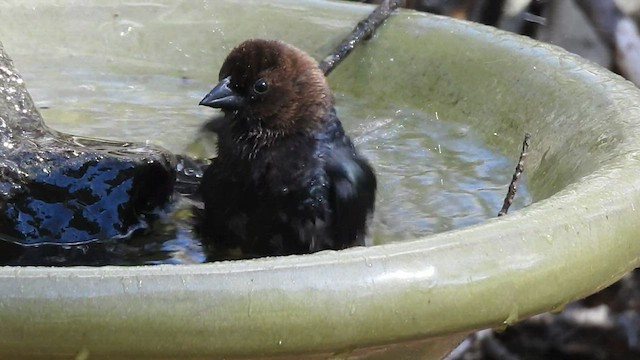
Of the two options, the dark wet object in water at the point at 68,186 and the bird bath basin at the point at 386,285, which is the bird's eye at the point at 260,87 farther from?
the bird bath basin at the point at 386,285

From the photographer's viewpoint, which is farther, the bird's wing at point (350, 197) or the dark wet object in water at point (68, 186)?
the bird's wing at point (350, 197)

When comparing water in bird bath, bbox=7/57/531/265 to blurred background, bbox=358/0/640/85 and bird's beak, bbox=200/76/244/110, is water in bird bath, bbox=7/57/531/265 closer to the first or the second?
bird's beak, bbox=200/76/244/110

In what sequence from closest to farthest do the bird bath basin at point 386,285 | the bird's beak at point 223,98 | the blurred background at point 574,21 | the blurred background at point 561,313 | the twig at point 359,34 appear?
the bird bath basin at point 386,285 < the bird's beak at point 223,98 < the twig at point 359,34 < the blurred background at point 574,21 < the blurred background at point 561,313

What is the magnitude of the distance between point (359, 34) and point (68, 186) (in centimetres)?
115

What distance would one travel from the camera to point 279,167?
2740 mm

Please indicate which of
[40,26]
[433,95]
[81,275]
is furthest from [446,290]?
[40,26]

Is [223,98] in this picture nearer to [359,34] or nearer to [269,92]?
[269,92]

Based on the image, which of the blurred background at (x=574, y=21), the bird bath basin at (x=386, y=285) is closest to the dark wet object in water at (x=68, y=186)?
the bird bath basin at (x=386, y=285)

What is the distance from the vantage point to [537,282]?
1.74 meters

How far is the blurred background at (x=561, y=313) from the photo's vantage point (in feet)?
18.1

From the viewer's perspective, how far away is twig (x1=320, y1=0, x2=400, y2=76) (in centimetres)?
335

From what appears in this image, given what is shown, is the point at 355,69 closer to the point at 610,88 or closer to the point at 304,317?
the point at 610,88

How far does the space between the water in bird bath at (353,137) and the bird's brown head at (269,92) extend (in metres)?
0.20

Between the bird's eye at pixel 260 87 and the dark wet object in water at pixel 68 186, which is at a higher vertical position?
the bird's eye at pixel 260 87
